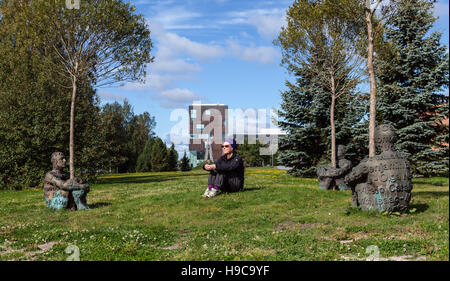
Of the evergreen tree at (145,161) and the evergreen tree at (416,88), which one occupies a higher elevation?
the evergreen tree at (416,88)

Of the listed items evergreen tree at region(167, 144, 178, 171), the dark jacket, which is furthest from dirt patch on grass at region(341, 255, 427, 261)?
evergreen tree at region(167, 144, 178, 171)

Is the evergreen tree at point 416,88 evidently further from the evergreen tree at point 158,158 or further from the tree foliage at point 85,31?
the evergreen tree at point 158,158

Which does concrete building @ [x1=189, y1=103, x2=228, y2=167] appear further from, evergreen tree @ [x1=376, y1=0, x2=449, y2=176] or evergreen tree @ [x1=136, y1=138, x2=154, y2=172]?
evergreen tree @ [x1=376, y1=0, x2=449, y2=176]

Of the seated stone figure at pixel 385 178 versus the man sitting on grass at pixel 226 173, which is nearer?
the seated stone figure at pixel 385 178

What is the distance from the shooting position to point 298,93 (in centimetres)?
2895

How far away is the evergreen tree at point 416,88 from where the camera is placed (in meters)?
24.4

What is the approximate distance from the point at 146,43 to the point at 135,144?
45831 mm

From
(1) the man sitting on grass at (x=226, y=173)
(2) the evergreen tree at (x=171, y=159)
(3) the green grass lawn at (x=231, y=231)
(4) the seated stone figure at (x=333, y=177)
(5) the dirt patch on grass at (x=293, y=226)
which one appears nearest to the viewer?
(3) the green grass lawn at (x=231, y=231)

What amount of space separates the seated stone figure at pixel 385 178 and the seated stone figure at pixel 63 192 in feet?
29.2

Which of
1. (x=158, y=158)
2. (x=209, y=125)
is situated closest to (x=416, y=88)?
(x=209, y=125)

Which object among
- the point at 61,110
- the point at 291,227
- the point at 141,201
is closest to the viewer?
the point at 291,227

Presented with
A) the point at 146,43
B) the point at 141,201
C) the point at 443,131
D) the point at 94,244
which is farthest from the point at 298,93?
the point at 94,244

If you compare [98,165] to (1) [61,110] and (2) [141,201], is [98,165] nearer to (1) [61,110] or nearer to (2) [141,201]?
(1) [61,110]

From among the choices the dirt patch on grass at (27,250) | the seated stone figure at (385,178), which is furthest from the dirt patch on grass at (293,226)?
the dirt patch on grass at (27,250)
